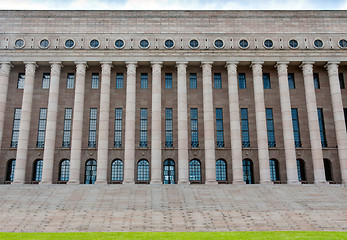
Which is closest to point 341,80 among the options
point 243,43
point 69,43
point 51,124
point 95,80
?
point 243,43

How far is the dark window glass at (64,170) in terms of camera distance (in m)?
45.6

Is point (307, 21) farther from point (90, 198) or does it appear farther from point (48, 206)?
point (48, 206)

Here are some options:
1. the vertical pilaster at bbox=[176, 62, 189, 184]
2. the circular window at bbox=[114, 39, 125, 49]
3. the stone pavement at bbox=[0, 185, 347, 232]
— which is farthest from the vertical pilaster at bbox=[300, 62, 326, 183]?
the circular window at bbox=[114, 39, 125, 49]

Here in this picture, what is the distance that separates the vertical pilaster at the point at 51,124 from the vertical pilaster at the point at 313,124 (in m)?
31.8

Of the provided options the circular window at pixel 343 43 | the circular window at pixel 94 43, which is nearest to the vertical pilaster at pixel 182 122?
the circular window at pixel 94 43

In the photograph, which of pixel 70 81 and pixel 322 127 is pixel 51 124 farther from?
pixel 322 127

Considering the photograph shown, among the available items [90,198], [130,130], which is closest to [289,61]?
[130,130]

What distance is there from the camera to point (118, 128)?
4716cm

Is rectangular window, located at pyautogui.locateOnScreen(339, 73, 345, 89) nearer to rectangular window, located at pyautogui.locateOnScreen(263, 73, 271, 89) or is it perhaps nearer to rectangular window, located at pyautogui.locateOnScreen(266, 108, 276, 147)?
rectangular window, located at pyautogui.locateOnScreen(263, 73, 271, 89)

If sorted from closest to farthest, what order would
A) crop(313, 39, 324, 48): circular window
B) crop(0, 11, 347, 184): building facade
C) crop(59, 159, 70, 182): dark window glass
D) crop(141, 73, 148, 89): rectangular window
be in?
crop(0, 11, 347, 184): building facade < crop(59, 159, 70, 182): dark window glass < crop(313, 39, 324, 48): circular window < crop(141, 73, 148, 89): rectangular window

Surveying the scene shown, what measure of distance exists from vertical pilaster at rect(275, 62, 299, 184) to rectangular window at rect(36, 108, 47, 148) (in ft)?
102

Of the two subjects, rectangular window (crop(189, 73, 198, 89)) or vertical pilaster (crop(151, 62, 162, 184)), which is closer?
vertical pilaster (crop(151, 62, 162, 184))

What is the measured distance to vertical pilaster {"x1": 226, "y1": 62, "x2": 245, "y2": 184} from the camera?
4272 centimetres

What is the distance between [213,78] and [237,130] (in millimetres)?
9167
